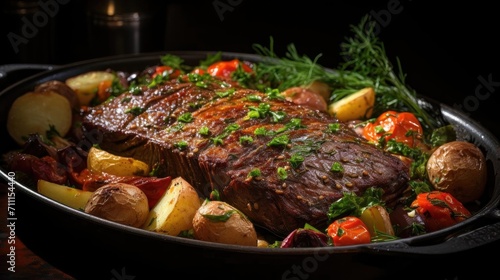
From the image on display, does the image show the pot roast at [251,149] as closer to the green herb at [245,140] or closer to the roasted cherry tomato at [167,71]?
the green herb at [245,140]

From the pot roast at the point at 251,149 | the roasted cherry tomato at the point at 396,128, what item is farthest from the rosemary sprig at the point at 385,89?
the pot roast at the point at 251,149

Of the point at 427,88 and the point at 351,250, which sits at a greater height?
the point at 351,250

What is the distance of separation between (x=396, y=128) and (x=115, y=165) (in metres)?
1.43

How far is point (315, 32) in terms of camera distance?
5879 millimetres

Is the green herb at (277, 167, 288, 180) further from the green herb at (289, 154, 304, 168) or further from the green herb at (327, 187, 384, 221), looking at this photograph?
the green herb at (327, 187, 384, 221)

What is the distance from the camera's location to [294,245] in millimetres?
2461

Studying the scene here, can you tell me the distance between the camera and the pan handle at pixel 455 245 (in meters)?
2.23

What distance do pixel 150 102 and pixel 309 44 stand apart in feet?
9.01

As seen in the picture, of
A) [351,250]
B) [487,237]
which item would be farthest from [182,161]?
[487,237]

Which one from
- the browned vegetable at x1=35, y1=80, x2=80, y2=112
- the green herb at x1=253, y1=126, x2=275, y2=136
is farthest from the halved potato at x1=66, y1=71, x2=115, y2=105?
the green herb at x1=253, y1=126, x2=275, y2=136

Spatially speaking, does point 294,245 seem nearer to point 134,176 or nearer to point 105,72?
point 134,176

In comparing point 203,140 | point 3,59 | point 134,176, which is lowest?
point 3,59

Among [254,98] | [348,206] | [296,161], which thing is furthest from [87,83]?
[348,206]

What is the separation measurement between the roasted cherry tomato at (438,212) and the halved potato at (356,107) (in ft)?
3.45
